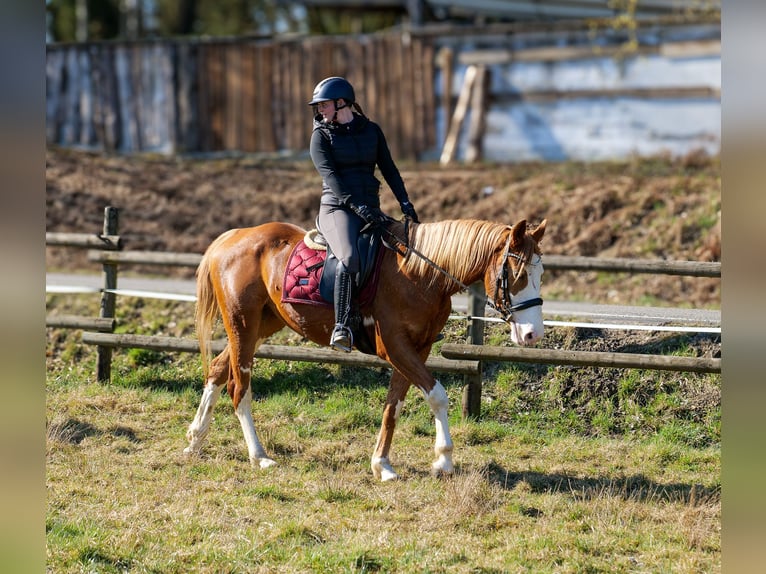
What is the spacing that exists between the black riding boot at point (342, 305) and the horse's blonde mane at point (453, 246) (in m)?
0.47

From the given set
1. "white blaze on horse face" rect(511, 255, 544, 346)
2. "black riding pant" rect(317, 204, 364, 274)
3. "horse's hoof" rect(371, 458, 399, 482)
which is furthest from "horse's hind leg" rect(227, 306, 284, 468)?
"white blaze on horse face" rect(511, 255, 544, 346)

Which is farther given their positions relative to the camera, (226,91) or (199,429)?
(226,91)

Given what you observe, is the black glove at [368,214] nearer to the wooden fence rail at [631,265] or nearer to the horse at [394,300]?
the horse at [394,300]

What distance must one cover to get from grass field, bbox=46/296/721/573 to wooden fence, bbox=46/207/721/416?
393mm

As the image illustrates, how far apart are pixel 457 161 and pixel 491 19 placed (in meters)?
8.36

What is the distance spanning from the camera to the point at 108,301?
1051cm

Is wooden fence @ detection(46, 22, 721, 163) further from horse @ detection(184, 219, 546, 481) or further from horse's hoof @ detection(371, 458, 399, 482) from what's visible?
horse's hoof @ detection(371, 458, 399, 482)

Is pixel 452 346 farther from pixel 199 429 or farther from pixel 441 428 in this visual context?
pixel 199 429

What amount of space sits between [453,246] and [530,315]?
0.85m

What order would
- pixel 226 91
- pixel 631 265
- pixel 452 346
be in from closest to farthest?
pixel 452 346
pixel 631 265
pixel 226 91

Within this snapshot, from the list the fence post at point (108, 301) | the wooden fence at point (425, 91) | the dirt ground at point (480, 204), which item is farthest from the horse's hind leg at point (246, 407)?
the wooden fence at point (425, 91)

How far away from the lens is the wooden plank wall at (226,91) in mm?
19656

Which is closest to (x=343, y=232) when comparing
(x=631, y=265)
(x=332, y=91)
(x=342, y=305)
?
(x=342, y=305)
